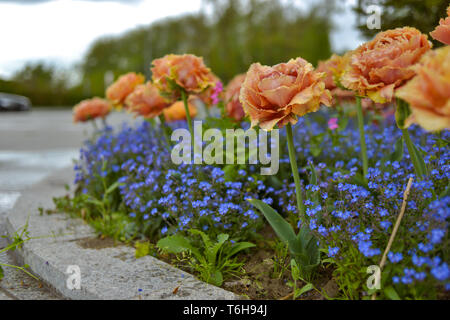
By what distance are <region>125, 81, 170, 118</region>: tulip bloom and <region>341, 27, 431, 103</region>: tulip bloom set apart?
1505mm

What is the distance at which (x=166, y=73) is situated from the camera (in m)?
2.74

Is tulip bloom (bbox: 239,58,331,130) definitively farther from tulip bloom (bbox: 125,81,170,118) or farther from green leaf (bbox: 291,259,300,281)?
tulip bloom (bbox: 125,81,170,118)

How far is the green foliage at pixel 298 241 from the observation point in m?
1.89

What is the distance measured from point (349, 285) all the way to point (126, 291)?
94 centimetres

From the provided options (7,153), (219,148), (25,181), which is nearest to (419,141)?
(219,148)

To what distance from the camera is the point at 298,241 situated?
192cm

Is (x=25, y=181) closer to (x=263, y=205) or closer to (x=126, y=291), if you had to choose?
(x=126, y=291)

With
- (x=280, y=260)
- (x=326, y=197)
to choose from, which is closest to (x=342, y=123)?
(x=326, y=197)

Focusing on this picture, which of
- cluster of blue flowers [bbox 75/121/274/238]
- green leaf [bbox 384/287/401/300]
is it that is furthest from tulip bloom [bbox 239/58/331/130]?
green leaf [bbox 384/287/401/300]

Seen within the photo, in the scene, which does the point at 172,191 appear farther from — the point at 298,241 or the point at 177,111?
the point at 177,111

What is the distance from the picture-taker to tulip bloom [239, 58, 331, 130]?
1.75 metres

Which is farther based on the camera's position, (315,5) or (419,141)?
(315,5)

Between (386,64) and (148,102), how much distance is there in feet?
5.75
